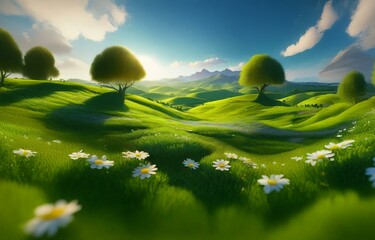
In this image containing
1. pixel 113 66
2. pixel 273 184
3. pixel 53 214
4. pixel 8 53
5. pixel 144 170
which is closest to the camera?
pixel 53 214

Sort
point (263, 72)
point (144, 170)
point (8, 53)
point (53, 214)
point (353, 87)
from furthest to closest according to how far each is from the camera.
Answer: point (263, 72) → point (353, 87) → point (8, 53) → point (144, 170) → point (53, 214)

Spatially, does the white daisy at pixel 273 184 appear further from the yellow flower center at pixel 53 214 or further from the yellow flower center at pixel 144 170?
the yellow flower center at pixel 53 214

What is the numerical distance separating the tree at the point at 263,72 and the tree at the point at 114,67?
44223 millimetres

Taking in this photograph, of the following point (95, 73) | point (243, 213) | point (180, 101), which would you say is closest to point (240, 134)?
point (243, 213)

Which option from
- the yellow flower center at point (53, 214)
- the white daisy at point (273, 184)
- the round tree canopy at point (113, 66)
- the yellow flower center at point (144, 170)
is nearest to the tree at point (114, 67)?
the round tree canopy at point (113, 66)

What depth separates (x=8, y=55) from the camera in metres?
46.1

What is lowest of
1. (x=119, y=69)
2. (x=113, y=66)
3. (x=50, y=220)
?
(x=50, y=220)

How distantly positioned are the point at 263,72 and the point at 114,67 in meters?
50.4

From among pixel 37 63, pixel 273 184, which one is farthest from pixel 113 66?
pixel 273 184

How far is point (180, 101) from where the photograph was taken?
16512 cm

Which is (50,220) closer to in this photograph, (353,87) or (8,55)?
(8,55)

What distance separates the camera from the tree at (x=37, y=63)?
74.3 m

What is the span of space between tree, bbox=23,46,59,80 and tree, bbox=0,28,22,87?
2893cm

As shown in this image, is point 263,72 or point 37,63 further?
point 263,72
